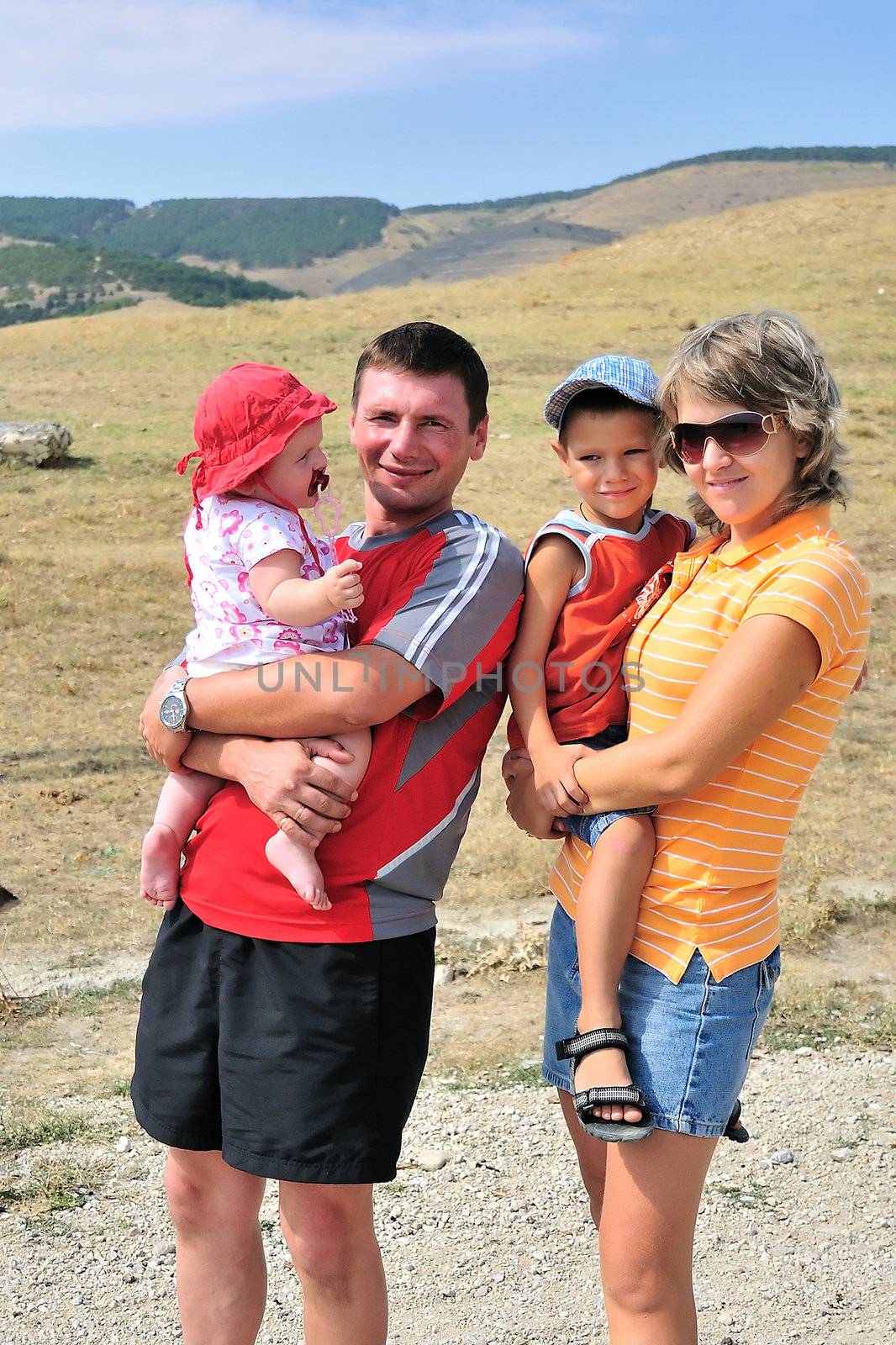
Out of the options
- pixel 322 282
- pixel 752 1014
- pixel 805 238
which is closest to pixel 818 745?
pixel 752 1014

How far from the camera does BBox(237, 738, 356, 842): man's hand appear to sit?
6.63 feet

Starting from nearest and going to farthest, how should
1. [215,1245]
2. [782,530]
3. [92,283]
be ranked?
[782,530] < [215,1245] < [92,283]

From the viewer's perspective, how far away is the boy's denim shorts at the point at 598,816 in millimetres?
2027

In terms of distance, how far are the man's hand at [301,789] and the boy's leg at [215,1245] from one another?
695 millimetres

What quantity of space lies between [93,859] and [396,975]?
176 inches

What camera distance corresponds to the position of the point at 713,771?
1.91 metres

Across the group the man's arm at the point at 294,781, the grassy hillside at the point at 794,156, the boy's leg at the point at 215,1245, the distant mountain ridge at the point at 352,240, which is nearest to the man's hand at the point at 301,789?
the man's arm at the point at 294,781

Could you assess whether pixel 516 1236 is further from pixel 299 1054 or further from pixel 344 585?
pixel 344 585

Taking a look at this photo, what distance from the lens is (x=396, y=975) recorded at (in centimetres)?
212

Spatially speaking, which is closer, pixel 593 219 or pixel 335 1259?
pixel 335 1259

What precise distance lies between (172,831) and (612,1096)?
94cm

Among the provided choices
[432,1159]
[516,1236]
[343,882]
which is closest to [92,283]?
[432,1159]

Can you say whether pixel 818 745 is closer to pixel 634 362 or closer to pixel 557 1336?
pixel 634 362

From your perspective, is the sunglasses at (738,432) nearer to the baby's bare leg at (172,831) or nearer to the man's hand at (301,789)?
the man's hand at (301,789)
